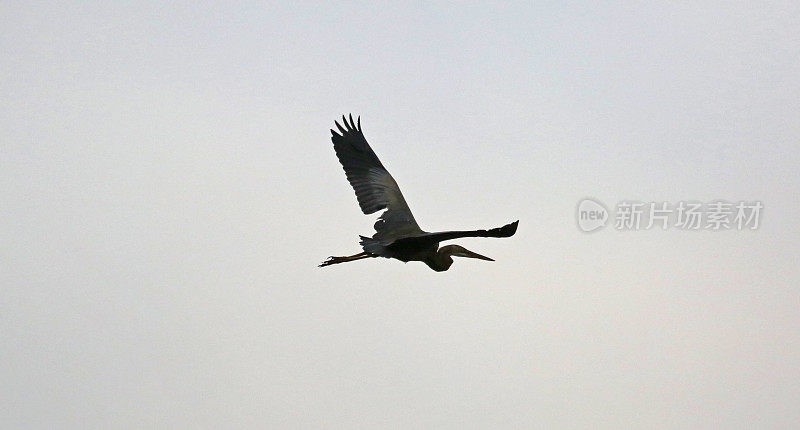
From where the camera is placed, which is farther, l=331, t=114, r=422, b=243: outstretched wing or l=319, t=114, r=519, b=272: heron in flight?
l=331, t=114, r=422, b=243: outstretched wing

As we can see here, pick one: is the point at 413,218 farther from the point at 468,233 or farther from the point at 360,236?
the point at 468,233

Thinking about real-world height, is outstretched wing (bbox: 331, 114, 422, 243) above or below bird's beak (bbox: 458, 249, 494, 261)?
above

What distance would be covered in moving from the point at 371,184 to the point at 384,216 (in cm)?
90

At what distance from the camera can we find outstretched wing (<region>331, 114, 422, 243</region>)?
15055mm

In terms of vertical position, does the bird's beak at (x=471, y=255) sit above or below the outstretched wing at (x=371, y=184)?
below

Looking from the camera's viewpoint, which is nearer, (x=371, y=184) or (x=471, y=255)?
(x=471, y=255)

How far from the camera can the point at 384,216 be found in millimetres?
15383

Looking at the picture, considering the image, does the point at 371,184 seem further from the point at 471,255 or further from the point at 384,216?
the point at 471,255

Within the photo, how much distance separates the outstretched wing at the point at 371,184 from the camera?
49.4 feet

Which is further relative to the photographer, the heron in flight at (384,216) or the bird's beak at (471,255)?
the bird's beak at (471,255)

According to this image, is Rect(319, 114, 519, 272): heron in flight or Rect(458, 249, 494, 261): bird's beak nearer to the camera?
Rect(319, 114, 519, 272): heron in flight

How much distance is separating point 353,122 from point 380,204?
189 centimetres

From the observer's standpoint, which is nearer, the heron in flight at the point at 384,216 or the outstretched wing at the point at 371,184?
the heron in flight at the point at 384,216


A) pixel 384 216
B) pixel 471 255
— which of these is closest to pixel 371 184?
pixel 384 216
